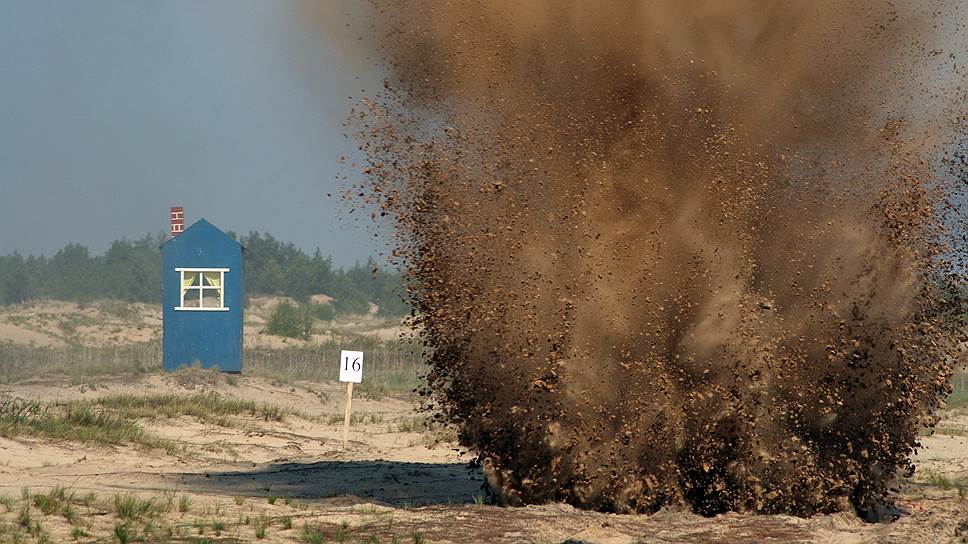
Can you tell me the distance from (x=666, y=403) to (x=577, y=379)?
0.80 meters

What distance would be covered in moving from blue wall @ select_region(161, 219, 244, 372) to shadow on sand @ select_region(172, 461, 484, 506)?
18452 mm

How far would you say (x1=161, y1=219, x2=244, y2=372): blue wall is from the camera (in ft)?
119

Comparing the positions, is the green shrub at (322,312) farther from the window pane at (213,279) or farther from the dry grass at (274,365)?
the window pane at (213,279)

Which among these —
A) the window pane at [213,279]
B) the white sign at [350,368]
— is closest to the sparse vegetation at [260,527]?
the white sign at [350,368]

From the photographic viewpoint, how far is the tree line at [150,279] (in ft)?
327

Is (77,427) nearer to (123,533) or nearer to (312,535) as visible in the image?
(123,533)

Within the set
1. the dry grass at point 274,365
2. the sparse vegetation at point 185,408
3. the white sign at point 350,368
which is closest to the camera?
the white sign at point 350,368

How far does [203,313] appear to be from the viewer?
36.1 metres

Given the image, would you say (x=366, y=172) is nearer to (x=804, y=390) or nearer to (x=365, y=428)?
(x=804, y=390)

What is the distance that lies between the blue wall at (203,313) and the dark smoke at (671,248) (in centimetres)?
2498

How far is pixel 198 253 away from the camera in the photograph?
36.8 metres

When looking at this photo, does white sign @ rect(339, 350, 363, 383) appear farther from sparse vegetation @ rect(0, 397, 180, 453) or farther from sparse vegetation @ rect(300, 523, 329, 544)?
sparse vegetation @ rect(300, 523, 329, 544)

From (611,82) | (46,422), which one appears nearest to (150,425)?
(46,422)

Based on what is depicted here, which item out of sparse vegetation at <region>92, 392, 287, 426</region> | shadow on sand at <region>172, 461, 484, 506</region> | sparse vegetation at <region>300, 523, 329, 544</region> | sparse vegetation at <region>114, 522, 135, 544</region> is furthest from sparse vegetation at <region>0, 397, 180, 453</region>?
sparse vegetation at <region>300, 523, 329, 544</region>
